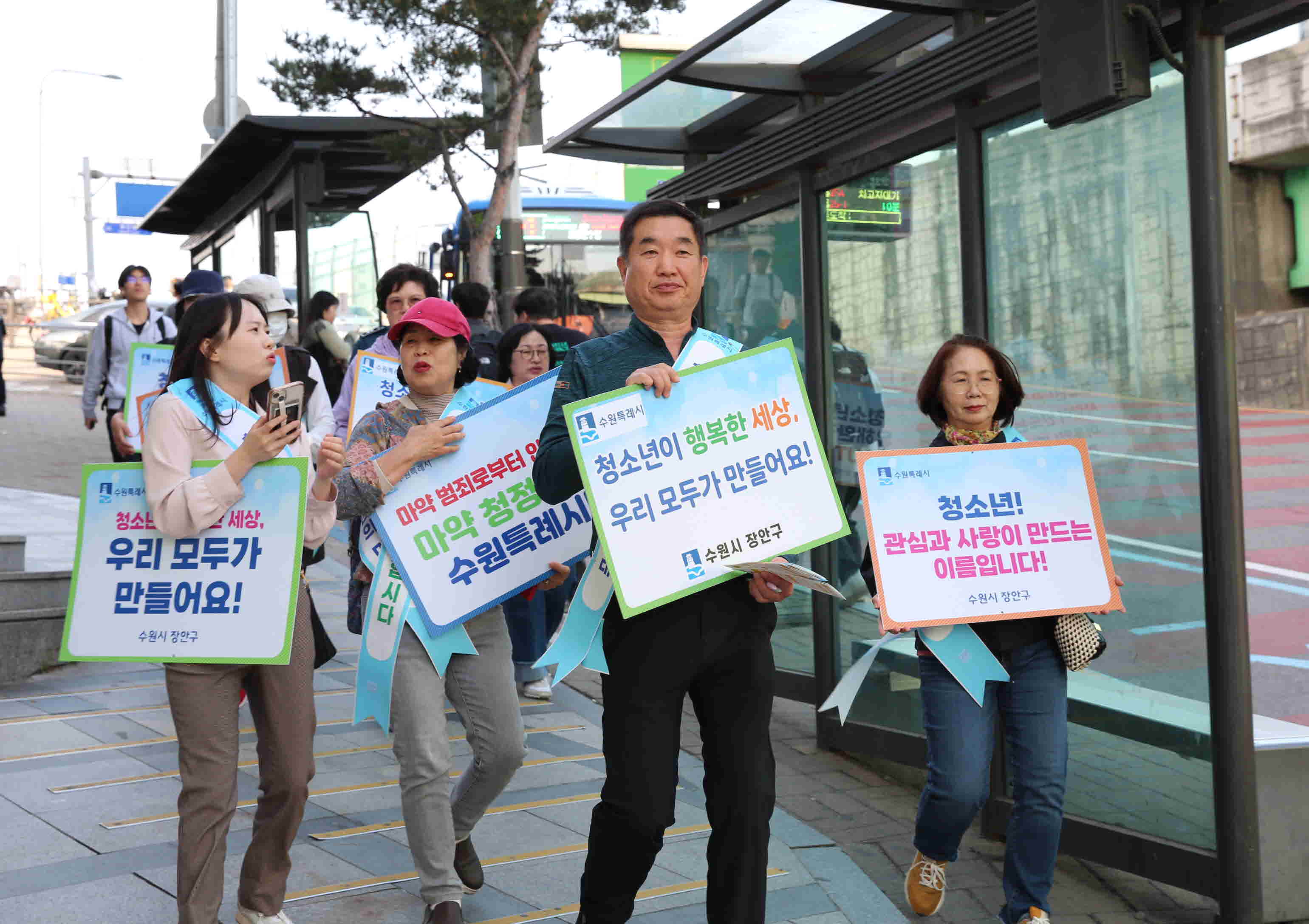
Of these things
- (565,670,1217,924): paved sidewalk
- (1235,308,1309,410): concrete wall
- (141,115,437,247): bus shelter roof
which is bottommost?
(565,670,1217,924): paved sidewalk

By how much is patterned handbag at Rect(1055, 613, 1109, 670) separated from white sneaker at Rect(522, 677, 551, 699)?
11.2 ft

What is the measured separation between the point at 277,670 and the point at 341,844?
1273mm

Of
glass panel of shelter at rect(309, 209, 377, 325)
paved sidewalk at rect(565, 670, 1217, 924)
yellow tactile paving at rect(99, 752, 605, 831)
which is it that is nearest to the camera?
paved sidewalk at rect(565, 670, 1217, 924)

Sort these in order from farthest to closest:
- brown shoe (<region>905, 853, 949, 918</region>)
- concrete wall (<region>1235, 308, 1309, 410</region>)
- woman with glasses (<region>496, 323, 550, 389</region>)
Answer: concrete wall (<region>1235, 308, 1309, 410</region>), woman with glasses (<region>496, 323, 550, 389</region>), brown shoe (<region>905, 853, 949, 918</region>)

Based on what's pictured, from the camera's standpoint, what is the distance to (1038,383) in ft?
15.7

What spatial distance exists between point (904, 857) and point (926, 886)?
26.3 inches

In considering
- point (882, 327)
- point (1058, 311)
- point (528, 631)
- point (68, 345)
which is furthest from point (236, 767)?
point (68, 345)

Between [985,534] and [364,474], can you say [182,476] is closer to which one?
[364,474]

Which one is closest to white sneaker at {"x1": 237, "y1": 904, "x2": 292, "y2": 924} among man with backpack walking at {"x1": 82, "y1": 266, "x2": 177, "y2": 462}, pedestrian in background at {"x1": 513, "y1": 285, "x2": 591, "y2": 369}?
pedestrian in background at {"x1": 513, "y1": 285, "x2": 591, "y2": 369}

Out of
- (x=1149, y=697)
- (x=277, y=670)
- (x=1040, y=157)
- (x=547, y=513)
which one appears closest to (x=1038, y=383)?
(x=1040, y=157)

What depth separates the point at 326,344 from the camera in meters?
8.30

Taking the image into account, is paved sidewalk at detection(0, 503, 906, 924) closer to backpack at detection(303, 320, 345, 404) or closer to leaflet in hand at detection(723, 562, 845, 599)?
leaflet in hand at detection(723, 562, 845, 599)

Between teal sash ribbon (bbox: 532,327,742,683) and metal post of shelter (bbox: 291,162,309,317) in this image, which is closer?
teal sash ribbon (bbox: 532,327,742,683)

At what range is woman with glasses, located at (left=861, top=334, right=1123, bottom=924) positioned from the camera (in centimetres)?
375
